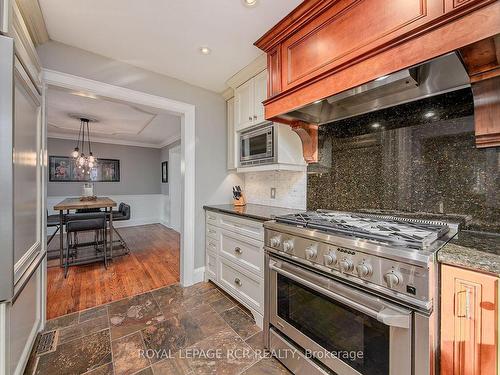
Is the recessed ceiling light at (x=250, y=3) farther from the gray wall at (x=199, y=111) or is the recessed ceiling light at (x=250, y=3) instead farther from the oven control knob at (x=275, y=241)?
the oven control knob at (x=275, y=241)

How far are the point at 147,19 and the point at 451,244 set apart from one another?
229cm

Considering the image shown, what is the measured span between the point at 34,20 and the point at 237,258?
2.38 meters

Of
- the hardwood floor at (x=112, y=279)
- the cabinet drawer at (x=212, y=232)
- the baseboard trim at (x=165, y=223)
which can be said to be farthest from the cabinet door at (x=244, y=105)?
the baseboard trim at (x=165, y=223)

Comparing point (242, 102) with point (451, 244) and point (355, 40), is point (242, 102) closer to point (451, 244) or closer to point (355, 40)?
point (355, 40)

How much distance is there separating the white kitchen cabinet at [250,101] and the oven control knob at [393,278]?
1.67m

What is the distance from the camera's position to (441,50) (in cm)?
89

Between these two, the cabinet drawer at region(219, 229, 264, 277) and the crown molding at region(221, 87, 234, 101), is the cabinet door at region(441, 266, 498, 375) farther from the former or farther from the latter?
the crown molding at region(221, 87, 234, 101)

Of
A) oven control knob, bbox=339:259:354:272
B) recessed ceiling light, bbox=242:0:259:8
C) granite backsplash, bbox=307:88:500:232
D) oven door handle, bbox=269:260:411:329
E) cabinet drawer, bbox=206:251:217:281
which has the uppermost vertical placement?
recessed ceiling light, bbox=242:0:259:8

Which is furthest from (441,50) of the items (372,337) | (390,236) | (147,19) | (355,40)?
(147,19)

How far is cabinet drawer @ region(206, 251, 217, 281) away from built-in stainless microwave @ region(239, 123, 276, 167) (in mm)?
1092

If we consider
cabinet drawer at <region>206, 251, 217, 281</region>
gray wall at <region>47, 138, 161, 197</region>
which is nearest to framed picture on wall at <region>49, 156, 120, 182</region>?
gray wall at <region>47, 138, 161, 197</region>

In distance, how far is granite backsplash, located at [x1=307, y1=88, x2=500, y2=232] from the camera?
1.18m

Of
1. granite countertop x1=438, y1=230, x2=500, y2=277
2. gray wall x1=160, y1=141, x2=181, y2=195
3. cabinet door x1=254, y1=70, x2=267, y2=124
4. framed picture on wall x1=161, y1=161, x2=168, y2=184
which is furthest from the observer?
framed picture on wall x1=161, y1=161, x2=168, y2=184

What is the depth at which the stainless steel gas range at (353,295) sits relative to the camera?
0.88 m
